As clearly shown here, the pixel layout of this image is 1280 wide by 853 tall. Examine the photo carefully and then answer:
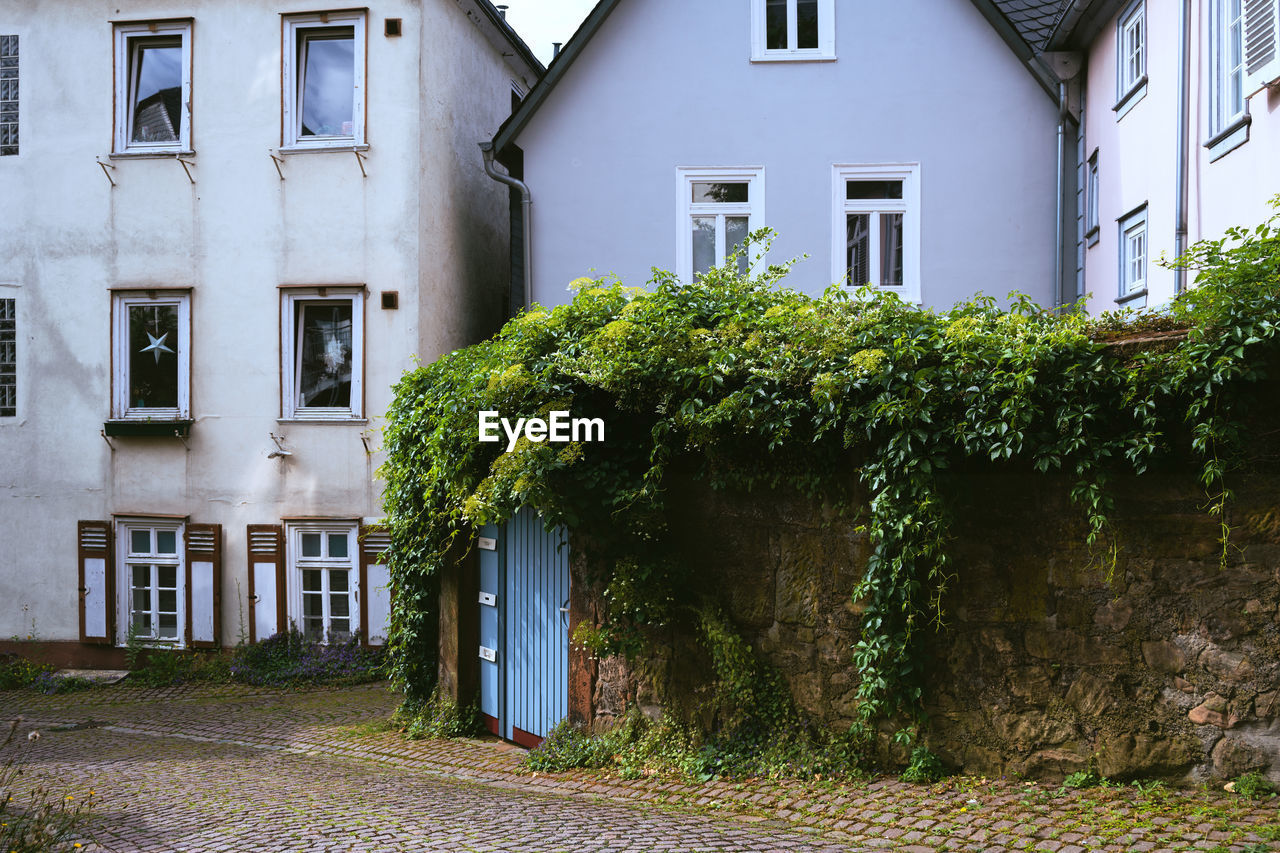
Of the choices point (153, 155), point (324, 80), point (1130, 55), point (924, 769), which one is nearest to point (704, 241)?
point (1130, 55)

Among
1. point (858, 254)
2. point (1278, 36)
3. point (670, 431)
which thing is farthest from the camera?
point (858, 254)

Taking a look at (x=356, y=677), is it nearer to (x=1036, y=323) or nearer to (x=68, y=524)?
(x=68, y=524)

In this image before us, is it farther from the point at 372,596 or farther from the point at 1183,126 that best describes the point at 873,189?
the point at 372,596

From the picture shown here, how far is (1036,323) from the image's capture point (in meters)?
6.07

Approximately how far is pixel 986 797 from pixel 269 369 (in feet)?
34.7

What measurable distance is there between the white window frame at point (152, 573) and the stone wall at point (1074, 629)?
9485mm

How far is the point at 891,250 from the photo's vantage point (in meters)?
13.2

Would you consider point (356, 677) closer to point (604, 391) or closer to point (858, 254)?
point (604, 391)

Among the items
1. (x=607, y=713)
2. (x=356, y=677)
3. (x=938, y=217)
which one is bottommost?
(x=356, y=677)

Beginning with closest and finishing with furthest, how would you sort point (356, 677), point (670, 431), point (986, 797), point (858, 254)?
1. point (986, 797)
2. point (670, 431)
3. point (356, 677)
4. point (858, 254)

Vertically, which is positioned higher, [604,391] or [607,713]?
[604,391]

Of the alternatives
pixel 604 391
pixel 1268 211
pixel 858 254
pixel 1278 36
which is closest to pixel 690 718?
pixel 604 391

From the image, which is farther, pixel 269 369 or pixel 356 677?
pixel 269 369

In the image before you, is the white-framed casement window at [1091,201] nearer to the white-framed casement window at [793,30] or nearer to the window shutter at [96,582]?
the white-framed casement window at [793,30]
